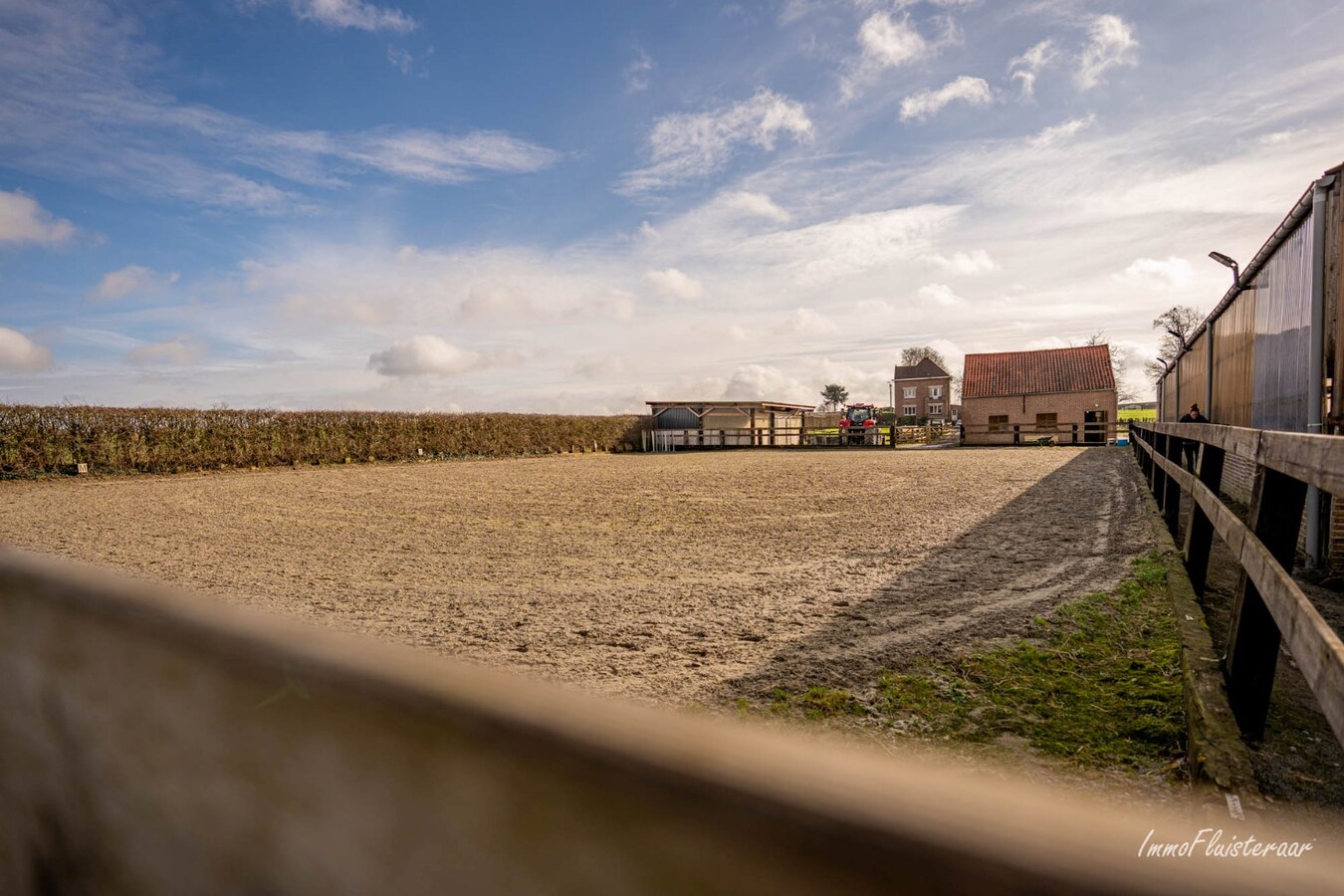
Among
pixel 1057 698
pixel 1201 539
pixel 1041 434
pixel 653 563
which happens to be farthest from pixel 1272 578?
pixel 1041 434

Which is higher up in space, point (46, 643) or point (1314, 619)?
point (46, 643)

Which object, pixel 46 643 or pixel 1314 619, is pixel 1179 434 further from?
pixel 46 643

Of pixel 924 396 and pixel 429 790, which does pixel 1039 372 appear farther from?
pixel 429 790

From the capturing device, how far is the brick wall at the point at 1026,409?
36875mm

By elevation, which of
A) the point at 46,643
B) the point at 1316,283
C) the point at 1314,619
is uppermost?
the point at 1316,283

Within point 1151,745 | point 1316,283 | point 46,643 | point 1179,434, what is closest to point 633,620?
point 1151,745

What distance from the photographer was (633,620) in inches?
193

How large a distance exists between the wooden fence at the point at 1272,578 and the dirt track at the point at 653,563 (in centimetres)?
137

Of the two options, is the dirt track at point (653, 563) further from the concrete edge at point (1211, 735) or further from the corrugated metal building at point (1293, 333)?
the corrugated metal building at point (1293, 333)

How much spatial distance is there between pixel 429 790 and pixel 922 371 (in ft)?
268

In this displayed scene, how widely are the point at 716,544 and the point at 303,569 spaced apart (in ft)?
13.1

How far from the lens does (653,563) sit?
676 centimetres

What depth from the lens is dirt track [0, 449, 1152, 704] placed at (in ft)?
14.1

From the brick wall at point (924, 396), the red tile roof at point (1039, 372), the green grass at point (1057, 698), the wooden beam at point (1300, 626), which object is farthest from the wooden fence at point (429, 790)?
the brick wall at point (924, 396)
